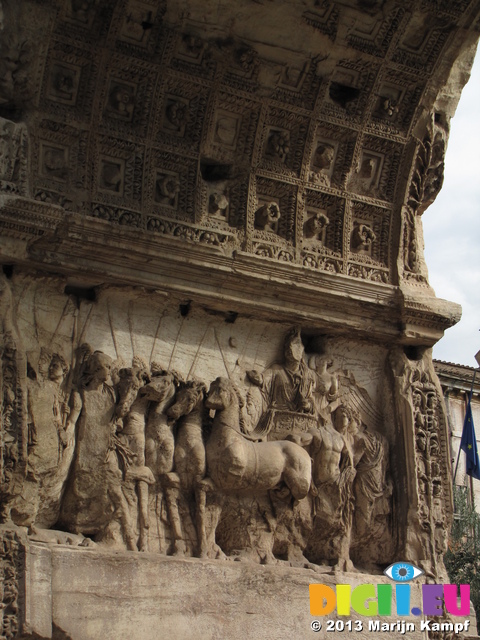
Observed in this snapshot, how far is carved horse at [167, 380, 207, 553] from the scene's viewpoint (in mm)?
6934

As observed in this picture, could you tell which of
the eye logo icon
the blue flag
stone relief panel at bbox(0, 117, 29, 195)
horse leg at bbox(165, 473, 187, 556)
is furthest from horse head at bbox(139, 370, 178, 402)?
the blue flag

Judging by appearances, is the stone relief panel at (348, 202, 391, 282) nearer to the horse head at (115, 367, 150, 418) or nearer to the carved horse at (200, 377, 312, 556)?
the carved horse at (200, 377, 312, 556)

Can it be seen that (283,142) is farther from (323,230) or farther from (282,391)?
(282,391)


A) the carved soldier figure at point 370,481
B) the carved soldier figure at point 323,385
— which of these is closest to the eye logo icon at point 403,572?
the carved soldier figure at point 370,481

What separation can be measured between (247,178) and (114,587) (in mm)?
3389

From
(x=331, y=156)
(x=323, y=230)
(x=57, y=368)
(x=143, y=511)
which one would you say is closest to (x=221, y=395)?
(x=143, y=511)

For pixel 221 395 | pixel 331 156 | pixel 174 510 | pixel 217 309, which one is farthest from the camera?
pixel 331 156

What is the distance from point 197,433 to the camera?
7082mm

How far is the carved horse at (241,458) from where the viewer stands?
22.8 ft

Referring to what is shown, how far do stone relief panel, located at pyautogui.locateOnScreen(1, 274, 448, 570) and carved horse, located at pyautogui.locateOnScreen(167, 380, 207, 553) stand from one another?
0.03 feet

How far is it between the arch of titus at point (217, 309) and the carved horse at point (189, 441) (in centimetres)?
2

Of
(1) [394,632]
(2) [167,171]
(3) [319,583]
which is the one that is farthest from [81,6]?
(1) [394,632]

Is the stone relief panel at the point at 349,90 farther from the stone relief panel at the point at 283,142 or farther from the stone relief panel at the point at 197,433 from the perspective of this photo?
the stone relief panel at the point at 197,433

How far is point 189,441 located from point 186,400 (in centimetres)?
30
